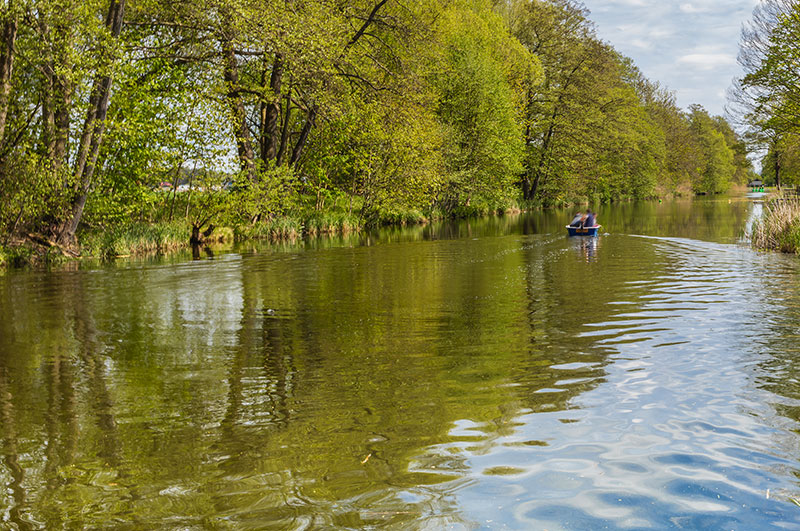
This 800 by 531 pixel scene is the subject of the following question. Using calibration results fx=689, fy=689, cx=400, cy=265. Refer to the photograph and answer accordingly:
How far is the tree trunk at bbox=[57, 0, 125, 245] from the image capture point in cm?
2027

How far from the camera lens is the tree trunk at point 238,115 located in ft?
85.5

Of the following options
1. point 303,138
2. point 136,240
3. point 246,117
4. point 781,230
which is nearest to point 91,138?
point 136,240

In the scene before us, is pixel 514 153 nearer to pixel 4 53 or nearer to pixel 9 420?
pixel 4 53

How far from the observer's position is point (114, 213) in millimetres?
22859

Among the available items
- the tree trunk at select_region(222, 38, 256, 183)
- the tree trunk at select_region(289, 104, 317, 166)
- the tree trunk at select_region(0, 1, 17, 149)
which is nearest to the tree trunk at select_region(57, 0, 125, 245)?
the tree trunk at select_region(0, 1, 17, 149)

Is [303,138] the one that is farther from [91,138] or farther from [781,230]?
[781,230]

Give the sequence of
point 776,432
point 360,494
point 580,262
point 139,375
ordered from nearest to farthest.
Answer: point 360,494
point 776,432
point 139,375
point 580,262

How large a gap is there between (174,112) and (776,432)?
2233 centimetres

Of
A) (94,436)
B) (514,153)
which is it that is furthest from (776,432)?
(514,153)

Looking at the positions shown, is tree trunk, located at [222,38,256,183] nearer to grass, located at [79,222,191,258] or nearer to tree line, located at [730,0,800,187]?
grass, located at [79,222,191,258]

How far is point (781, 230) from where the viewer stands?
1988 cm

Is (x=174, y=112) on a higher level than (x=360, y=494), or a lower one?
higher

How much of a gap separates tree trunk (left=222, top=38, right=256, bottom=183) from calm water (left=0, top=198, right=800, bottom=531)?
14.7 metres

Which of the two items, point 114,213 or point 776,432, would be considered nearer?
point 776,432
